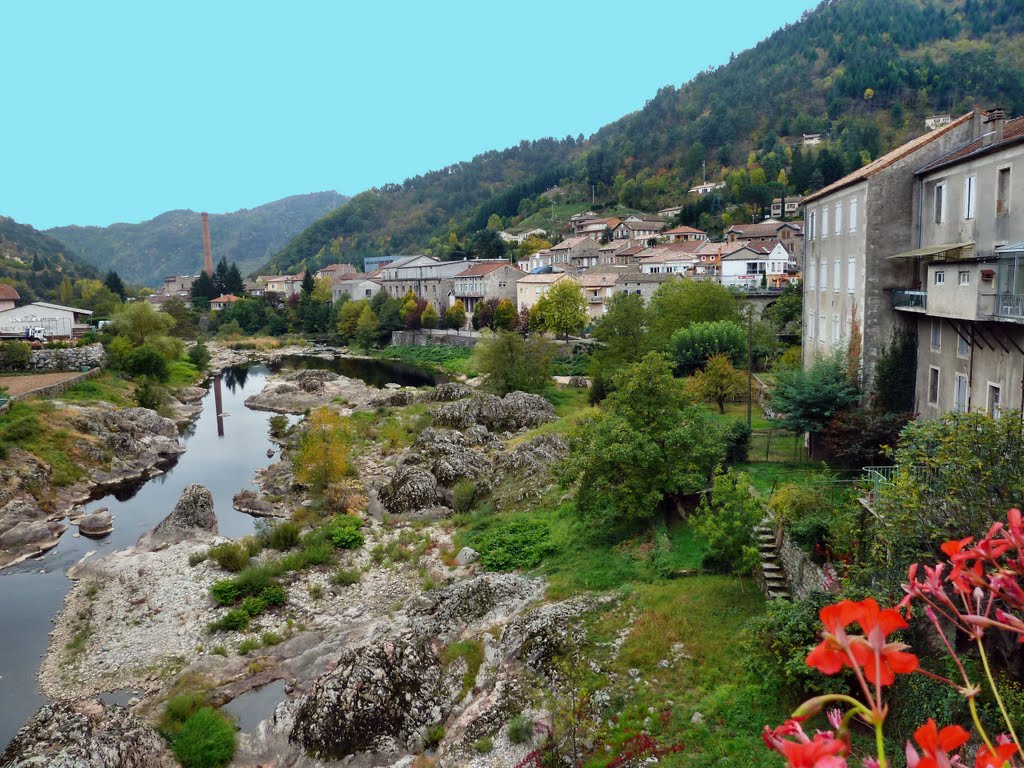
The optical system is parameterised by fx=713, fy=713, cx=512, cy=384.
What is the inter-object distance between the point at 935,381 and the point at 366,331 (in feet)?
224

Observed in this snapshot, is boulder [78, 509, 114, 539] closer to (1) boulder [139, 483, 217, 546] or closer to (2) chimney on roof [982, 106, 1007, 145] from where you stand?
(1) boulder [139, 483, 217, 546]

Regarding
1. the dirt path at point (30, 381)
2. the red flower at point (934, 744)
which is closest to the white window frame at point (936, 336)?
the red flower at point (934, 744)

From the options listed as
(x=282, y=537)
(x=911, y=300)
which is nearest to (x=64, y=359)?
(x=282, y=537)

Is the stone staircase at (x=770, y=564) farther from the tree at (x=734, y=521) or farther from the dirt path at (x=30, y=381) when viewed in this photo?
the dirt path at (x=30, y=381)

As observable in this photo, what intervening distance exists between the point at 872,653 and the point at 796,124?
145 m

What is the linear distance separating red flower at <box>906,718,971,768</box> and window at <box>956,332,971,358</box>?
58.1ft

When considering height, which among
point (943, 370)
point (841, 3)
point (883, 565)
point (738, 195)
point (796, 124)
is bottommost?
point (883, 565)

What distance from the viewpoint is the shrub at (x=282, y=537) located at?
23500 mm

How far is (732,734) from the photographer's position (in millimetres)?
11664

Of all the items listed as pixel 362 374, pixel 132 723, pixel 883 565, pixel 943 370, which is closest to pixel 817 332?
pixel 943 370

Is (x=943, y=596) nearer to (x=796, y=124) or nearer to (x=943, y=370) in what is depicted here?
(x=943, y=370)

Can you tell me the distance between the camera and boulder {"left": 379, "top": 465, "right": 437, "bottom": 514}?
88.5 ft

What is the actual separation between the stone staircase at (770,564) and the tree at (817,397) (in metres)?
5.69

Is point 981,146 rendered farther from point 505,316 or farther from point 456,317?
point 456,317
